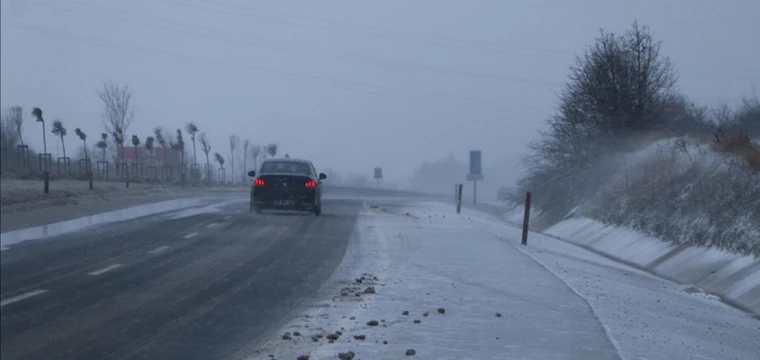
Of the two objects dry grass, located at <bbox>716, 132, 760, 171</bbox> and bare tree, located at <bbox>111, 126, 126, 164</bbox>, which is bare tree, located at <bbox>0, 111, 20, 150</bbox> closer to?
bare tree, located at <bbox>111, 126, 126, 164</bbox>

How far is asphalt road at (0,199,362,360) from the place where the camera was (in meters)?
8.36

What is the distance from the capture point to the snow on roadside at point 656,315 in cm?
941

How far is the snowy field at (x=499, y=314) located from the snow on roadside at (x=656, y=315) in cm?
3

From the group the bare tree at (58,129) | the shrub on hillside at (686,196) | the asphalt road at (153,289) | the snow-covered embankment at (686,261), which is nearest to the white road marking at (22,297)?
the asphalt road at (153,289)

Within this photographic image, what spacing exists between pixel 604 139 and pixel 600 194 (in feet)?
11.5

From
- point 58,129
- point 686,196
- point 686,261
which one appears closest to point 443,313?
point 686,261

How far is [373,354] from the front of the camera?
8.12 meters

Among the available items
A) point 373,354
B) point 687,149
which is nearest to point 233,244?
point 373,354

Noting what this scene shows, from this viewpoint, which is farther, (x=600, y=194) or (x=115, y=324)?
(x=600, y=194)

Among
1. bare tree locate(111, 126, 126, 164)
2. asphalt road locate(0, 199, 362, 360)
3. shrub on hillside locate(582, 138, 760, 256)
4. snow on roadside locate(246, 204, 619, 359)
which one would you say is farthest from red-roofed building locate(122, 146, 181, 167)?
snow on roadside locate(246, 204, 619, 359)

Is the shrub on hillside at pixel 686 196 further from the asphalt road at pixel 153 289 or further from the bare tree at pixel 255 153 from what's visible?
the bare tree at pixel 255 153

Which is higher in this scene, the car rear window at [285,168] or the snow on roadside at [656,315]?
the car rear window at [285,168]

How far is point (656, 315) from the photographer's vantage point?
38.8 ft

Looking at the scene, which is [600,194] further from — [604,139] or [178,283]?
[178,283]
